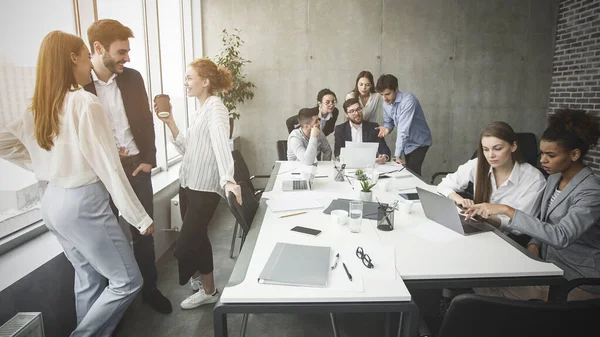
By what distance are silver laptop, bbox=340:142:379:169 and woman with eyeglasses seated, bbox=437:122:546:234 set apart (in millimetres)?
1118

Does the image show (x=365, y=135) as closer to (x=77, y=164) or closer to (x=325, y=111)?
(x=325, y=111)

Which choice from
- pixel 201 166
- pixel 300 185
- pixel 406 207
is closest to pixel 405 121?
pixel 300 185

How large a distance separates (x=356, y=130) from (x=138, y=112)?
239 cm

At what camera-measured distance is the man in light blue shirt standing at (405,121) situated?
3955 mm

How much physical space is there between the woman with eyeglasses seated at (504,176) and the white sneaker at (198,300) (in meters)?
1.80

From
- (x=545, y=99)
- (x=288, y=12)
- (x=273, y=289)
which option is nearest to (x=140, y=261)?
(x=273, y=289)

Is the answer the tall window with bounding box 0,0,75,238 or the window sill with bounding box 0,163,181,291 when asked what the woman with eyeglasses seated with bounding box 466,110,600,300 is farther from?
the tall window with bounding box 0,0,75,238

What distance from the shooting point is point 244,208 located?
2119mm

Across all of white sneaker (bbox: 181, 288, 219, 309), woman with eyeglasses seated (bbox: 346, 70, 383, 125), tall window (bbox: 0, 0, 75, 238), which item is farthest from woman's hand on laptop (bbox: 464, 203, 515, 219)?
woman with eyeglasses seated (bbox: 346, 70, 383, 125)

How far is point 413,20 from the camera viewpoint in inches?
214

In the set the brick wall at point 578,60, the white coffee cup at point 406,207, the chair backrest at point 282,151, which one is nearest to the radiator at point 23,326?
the white coffee cup at point 406,207

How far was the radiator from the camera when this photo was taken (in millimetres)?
1398

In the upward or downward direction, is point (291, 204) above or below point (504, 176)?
below

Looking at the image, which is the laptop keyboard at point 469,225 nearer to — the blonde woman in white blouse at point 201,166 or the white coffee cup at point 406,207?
the white coffee cup at point 406,207
